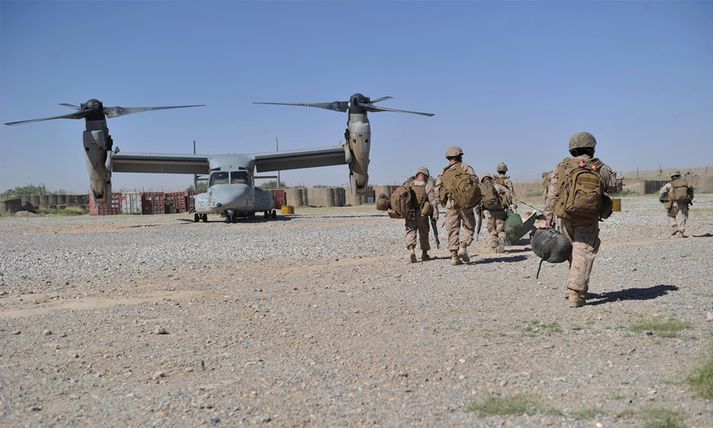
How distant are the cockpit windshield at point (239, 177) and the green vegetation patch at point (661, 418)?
77.4 ft

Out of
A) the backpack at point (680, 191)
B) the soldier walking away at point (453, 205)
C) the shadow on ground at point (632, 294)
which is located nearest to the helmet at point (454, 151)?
the soldier walking away at point (453, 205)

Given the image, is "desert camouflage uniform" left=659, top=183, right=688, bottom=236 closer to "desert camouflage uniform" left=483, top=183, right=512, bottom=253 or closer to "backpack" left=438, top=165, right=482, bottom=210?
"desert camouflage uniform" left=483, top=183, right=512, bottom=253

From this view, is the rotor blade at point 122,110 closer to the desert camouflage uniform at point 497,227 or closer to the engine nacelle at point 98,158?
the engine nacelle at point 98,158

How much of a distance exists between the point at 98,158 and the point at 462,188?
69.6 feet

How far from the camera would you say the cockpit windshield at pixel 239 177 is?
26672mm

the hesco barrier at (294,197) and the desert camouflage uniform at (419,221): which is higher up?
the hesco barrier at (294,197)

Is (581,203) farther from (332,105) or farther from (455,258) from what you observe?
(332,105)

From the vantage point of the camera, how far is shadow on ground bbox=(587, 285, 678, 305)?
7625mm

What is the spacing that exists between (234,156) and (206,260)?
15139mm

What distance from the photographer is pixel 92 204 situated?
1802 inches

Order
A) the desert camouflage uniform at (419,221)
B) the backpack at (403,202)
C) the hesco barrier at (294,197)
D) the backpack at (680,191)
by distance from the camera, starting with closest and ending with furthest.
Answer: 1. the backpack at (403,202)
2. the desert camouflage uniform at (419,221)
3. the backpack at (680,191)
4. the hesco barrier at (294,197)

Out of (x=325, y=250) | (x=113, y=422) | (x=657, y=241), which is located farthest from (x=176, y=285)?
(x=657, y=241)

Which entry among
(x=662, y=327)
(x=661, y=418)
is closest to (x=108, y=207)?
(x=662, y=327)

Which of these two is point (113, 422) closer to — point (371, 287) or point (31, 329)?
point (31, 329)
